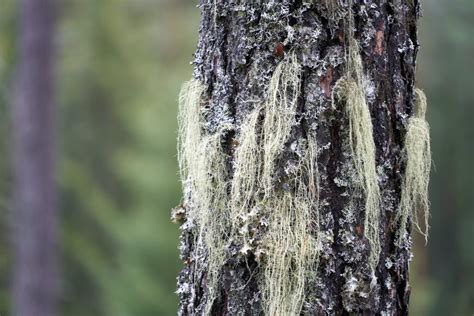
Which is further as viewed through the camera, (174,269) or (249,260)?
(174,269)

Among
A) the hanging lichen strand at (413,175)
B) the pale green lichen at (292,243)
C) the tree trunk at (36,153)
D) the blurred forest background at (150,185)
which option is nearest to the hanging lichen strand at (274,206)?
the pale green lichen at (292,243)

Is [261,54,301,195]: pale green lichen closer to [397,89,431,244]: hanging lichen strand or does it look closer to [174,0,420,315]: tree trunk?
[174,0,420,315]: tree trunk

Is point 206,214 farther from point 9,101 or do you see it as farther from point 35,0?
point 9,101

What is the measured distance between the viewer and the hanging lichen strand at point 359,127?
1848 mm

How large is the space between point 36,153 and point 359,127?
7.21 metres

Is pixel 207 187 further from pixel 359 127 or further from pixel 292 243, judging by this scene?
pixel 359 127

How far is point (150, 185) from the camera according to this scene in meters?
10.4

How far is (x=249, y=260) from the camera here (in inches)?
73.1

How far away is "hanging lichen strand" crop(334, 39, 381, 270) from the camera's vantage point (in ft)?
6.06

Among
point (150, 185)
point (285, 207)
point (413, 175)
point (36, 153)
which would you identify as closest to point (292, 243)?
point (285, 207)

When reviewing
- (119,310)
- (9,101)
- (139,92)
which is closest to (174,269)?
(119,310)

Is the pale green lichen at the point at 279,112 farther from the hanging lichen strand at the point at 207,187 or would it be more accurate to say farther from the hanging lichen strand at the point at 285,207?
the hanging lichen strand at the point at 207,187

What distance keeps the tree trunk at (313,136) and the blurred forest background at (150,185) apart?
731cm

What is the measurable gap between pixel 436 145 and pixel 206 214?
7.97 m
